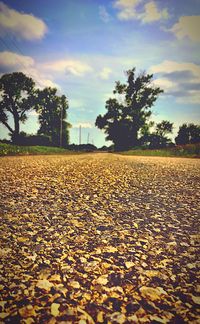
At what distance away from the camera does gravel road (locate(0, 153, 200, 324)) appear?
9.45 ft

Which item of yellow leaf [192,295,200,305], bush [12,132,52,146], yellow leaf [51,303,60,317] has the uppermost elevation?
bush [12,132,52,146]

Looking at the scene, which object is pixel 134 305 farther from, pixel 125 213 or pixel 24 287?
pixel 125 213

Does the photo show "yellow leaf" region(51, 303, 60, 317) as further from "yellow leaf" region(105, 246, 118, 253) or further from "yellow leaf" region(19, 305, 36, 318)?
"yellow leaf" region(105, 246, 118, 253)

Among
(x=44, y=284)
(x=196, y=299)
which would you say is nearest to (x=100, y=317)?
(x=44, y=284)

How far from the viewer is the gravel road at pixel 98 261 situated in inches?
113

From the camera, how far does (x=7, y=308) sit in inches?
111

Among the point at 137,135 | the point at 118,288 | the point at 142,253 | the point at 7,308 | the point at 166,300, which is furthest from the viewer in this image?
the point at 137,135

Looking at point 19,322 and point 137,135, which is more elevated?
point 137,135

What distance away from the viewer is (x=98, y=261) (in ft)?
13.3

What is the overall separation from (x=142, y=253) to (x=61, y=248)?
167cm

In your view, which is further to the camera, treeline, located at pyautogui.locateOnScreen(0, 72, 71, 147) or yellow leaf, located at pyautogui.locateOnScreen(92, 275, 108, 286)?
treeline, located at pyautogui.locateOnScreen(0, 72, 71, 147)

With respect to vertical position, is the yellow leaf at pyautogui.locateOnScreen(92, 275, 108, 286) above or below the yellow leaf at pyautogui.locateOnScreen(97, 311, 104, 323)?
above

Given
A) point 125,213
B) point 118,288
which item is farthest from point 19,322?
point 125,213

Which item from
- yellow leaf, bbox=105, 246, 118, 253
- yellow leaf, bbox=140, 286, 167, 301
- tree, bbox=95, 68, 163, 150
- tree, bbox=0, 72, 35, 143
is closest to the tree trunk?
→ tree, bbox=0, 72, 35, 143
